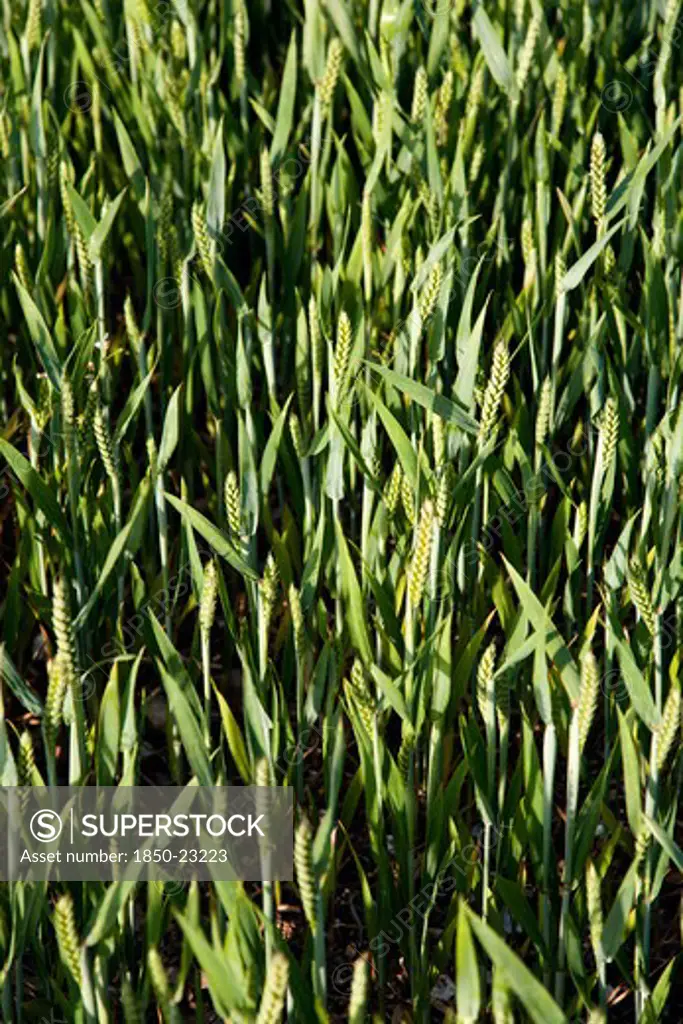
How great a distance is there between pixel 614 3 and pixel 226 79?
0.69 m

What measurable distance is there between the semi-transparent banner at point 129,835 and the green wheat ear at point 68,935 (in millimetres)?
66

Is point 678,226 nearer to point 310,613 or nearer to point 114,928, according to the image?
point 310,613

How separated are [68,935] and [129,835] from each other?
0.97 feet

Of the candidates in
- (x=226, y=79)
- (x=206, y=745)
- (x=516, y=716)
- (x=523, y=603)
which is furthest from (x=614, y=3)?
(x=206, y=745)

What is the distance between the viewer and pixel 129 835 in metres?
1.38

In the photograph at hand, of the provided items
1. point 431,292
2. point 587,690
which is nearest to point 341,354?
point 431,292

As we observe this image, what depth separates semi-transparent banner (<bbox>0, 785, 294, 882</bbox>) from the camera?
1223mm

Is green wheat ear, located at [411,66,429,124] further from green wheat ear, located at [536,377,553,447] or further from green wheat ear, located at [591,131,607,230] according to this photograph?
green wheat ear, located at [536,377,553,447]

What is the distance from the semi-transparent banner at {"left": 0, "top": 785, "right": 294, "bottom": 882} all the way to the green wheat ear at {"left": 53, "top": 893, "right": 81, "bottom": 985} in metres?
0.07

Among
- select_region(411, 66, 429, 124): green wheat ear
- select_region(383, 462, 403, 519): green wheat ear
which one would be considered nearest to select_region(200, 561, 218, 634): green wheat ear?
select_region(383, 462, 403, 519): green wheat ear

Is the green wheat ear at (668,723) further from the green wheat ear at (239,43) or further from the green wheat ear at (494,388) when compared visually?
the green wheat ear at (239,43)

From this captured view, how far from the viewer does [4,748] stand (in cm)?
125

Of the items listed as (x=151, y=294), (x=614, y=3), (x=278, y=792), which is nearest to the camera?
(x=278, y=792)

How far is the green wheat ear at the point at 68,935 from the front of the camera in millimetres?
1065
